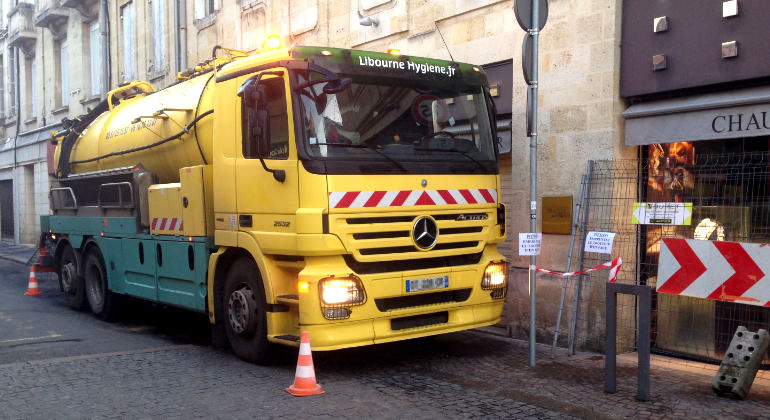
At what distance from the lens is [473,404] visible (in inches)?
215

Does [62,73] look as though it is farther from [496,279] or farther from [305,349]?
[305,349]

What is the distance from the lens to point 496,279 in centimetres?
695

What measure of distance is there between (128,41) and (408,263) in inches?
578

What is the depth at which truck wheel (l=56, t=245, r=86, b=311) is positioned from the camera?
1054 cm

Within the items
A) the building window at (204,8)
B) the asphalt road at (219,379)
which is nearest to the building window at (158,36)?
the building window at (204,8)

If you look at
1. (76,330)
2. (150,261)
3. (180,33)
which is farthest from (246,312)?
(180,33)

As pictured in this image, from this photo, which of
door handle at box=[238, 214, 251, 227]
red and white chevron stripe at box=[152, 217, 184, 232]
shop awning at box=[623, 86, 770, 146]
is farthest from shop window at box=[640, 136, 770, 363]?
red and white chevron stripe at box=[152, 217, 184, 232]

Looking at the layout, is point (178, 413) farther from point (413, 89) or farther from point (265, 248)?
point (413, 89)

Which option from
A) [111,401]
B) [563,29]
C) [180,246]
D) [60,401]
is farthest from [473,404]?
[563,29]

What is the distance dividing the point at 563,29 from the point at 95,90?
53.0 feet

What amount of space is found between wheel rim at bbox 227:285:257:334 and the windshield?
1586 millimetres

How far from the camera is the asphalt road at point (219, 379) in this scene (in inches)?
210

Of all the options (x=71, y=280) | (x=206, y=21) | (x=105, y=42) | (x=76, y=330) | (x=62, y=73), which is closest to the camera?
(x=76, y=330)

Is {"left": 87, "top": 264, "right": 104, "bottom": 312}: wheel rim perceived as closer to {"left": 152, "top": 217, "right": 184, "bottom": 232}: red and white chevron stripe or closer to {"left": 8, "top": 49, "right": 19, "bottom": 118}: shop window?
{"left": 152, "top": 217, "right": 184, "bottom": 232}: red and white chevron stripe
